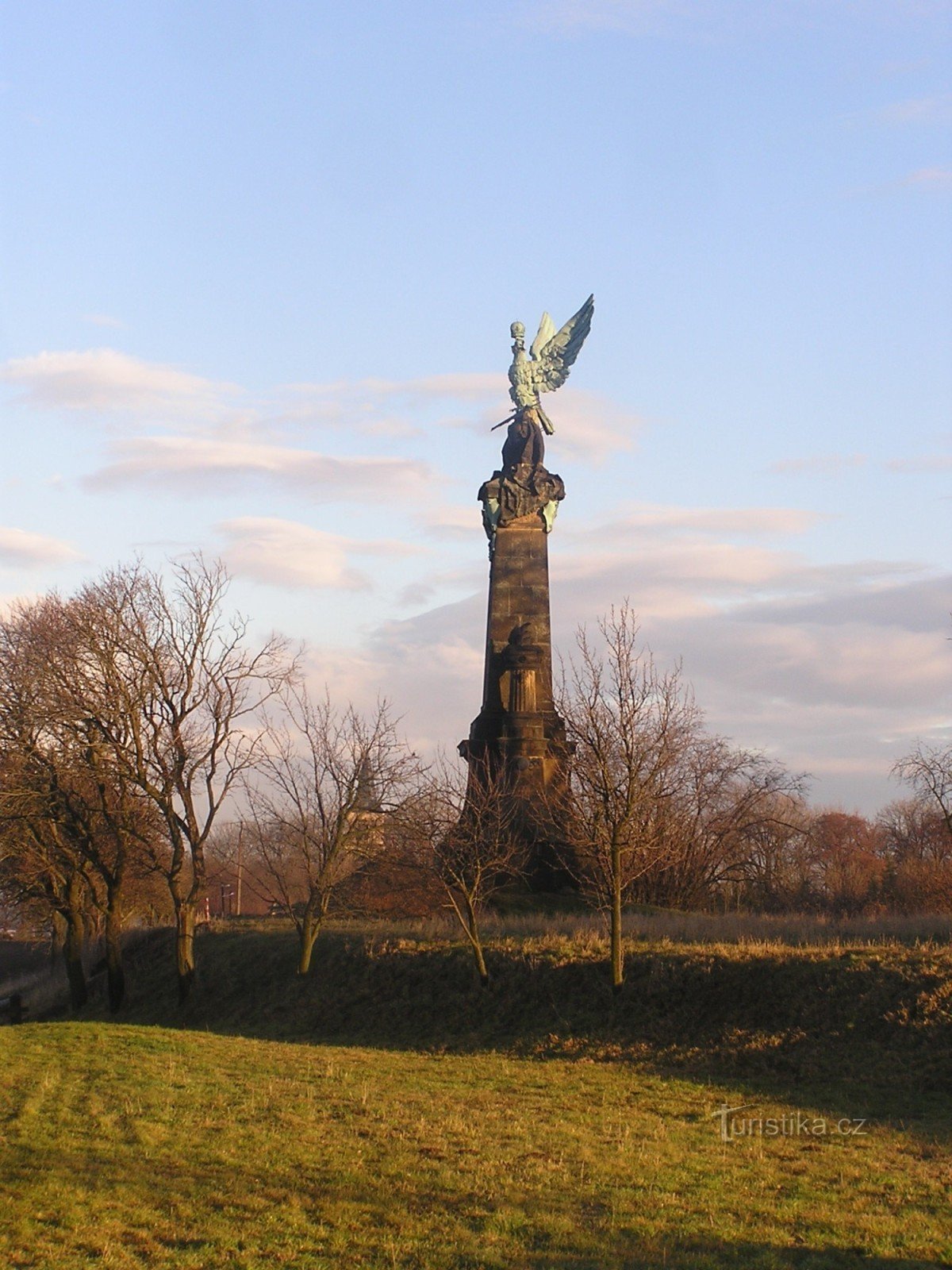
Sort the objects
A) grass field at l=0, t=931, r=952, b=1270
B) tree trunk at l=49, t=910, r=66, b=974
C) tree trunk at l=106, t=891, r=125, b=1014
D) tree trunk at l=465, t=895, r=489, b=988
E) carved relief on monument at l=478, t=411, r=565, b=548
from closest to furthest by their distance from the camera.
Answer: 1. grass field at l=0, t=931, r=952, b=1270
2. tree trunk at l=465, t=895, r=489, b=988
3. tree trunk at l=106, t=891, r=125, b=1014
4. carved relief on monument at l=478, t=411, r=565, b=548
5. tree trunk at l=49, t=910, r=66, b=974

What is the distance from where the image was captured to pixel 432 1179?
34.3 ft

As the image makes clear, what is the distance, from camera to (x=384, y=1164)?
36.0 feet

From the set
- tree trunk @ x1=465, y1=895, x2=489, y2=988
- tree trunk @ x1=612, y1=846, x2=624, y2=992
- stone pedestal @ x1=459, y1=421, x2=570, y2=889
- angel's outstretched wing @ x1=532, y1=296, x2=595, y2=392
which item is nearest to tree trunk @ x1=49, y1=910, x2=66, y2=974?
stone pedestal @ x1=459, y1=421, x2=570, y2=889

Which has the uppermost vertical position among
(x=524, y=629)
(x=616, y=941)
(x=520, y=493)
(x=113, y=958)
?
(x=520, y=493)

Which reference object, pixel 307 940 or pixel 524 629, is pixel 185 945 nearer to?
pixel 307 940

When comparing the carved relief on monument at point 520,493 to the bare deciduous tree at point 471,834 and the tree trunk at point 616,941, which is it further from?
the tree trunk at point 616,941

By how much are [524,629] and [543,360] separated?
8.40 m

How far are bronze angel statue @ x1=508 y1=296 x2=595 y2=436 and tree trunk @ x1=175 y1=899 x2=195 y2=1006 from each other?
1614 cm

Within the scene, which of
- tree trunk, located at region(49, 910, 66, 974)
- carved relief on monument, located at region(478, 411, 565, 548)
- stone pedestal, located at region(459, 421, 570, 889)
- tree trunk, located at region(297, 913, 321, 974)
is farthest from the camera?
tree trunk, located at region(49, 910, 66, 974)

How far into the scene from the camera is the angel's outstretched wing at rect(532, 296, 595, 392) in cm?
3700

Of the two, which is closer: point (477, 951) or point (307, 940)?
point (477, 951)

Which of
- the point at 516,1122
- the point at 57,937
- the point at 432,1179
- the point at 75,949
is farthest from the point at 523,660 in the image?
the point at 432,1179

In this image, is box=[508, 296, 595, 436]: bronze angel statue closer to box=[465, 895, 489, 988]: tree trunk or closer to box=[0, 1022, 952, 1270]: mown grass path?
box=[465, 895, 489, 988]: tree trunk

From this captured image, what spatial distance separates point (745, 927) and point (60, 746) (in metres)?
15.1
